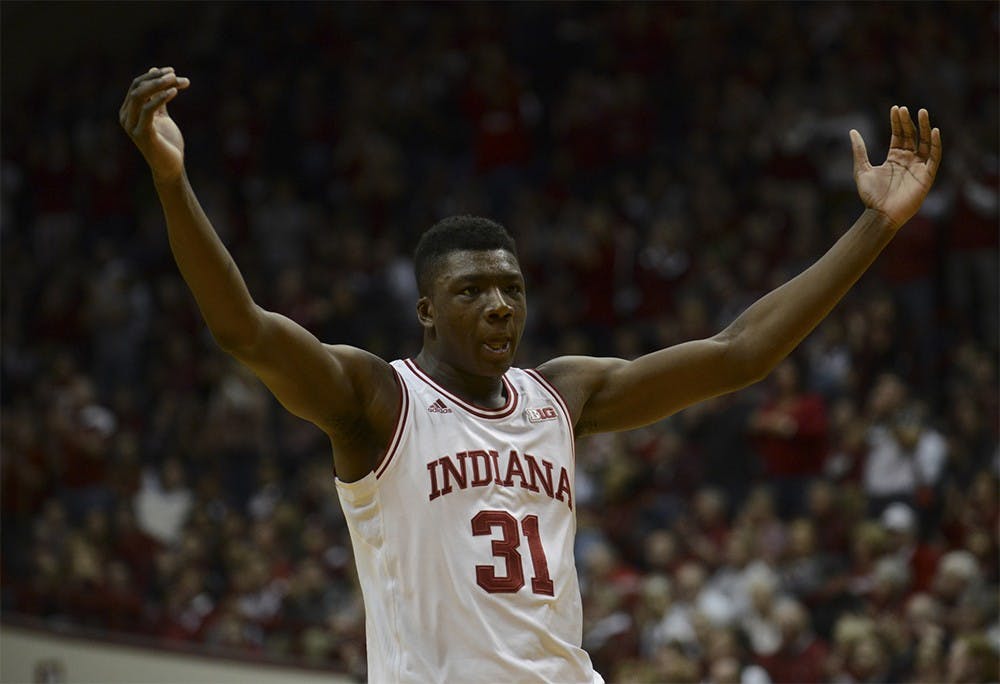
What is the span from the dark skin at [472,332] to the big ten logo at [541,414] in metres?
0.10

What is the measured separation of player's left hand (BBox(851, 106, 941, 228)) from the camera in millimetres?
4734

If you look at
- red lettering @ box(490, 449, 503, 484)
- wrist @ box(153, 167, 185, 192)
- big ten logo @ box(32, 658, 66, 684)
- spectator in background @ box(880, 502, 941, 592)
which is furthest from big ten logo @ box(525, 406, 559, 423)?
big ten logo @ box(32, 658, 66, 684)

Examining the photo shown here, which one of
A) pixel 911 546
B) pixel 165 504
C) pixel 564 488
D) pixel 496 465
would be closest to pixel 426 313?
pixel 496 465

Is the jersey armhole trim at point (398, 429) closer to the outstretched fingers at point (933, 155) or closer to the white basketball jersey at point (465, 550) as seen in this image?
the white basketball jersey at point (465, 550)

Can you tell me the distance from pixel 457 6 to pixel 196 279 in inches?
567

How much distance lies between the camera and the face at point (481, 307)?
4508 mm

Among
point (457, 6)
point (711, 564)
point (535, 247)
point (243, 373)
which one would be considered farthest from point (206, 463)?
point (457, 6)

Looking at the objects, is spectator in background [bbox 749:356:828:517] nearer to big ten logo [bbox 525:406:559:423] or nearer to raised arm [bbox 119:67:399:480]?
big ten logo [bbox 525:406:559:423]

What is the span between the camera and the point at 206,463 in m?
14.5

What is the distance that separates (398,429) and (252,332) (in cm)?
59

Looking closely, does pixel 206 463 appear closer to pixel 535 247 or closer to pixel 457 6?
pixel 535 247

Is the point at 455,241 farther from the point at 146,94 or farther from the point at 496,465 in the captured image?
the point at 146,94

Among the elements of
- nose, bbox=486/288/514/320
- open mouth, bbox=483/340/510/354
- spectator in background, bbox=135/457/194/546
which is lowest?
open mouth, bbox=483/340/510/354

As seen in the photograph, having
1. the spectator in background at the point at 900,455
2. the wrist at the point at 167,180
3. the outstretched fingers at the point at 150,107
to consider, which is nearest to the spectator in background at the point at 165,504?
the spectator in background at the point at 900,455
